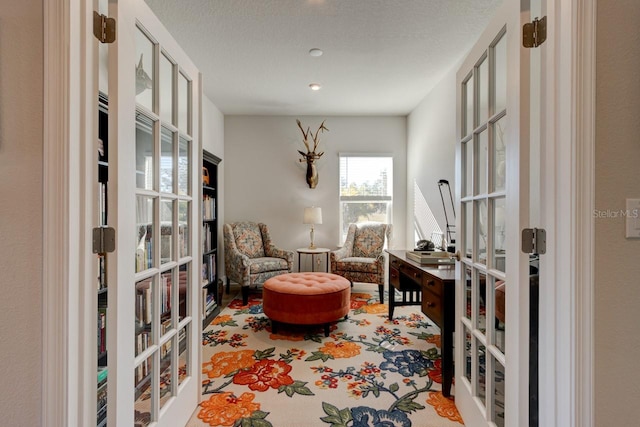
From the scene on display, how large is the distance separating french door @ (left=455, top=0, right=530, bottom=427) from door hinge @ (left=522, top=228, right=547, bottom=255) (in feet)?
0.11

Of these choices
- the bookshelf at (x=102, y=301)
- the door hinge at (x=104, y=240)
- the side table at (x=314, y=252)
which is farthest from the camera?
the side table at (x=314, y=252)

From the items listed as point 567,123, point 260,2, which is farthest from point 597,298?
point 260,2

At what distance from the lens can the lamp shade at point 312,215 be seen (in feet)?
14.3

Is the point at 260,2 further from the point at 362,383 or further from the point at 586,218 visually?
the point at 362,383

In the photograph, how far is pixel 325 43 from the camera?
8.62ft

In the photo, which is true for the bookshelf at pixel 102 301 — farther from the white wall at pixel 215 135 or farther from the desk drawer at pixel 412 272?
the white wall at pixel 215 135

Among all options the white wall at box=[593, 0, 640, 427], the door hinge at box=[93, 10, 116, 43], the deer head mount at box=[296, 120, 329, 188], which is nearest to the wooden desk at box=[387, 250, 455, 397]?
the white wall at box=[593, 0, 640, 427]

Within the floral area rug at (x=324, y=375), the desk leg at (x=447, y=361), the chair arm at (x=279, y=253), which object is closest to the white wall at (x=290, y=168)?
the chair arm at (x=279, y=253)

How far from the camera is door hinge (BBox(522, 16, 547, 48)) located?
1.01 m

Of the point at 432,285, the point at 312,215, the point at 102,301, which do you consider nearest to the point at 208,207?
the point at 312,215

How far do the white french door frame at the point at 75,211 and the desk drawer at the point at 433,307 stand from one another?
3.00 feet

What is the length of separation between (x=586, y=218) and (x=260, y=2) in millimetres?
2254

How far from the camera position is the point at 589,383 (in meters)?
0.88

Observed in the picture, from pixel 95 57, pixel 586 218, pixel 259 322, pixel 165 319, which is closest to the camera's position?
pixel 586 218
